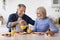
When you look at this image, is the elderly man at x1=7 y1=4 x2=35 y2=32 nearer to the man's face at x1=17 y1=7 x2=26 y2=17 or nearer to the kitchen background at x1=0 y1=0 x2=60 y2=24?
the man's face at x1=17 y1=7 x2=26 y2=17

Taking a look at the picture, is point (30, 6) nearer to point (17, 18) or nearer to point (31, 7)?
point (31, 7)

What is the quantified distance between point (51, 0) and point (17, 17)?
0.78 metres

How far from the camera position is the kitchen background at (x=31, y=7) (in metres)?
3.24

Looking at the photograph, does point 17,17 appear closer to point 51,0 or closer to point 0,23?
point 0,23

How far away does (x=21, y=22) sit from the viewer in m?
2.75

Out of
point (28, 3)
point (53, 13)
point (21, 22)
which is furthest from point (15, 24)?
point (53, 13)

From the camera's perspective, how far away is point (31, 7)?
327 centimetres

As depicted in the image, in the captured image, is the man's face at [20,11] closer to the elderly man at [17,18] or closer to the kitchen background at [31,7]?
the elderly man at [17,18]

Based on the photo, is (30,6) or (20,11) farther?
(30,6)

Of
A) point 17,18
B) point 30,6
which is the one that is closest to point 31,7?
point 30,6

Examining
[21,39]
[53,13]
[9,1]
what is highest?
[9,1]

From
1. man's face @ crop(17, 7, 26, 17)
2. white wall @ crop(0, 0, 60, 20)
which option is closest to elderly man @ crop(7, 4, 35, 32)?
man's face @ crop(17, 7, 26, 17)


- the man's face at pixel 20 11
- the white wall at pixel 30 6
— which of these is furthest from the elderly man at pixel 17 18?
the white wall at pixel 30 6

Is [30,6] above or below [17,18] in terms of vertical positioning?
above
